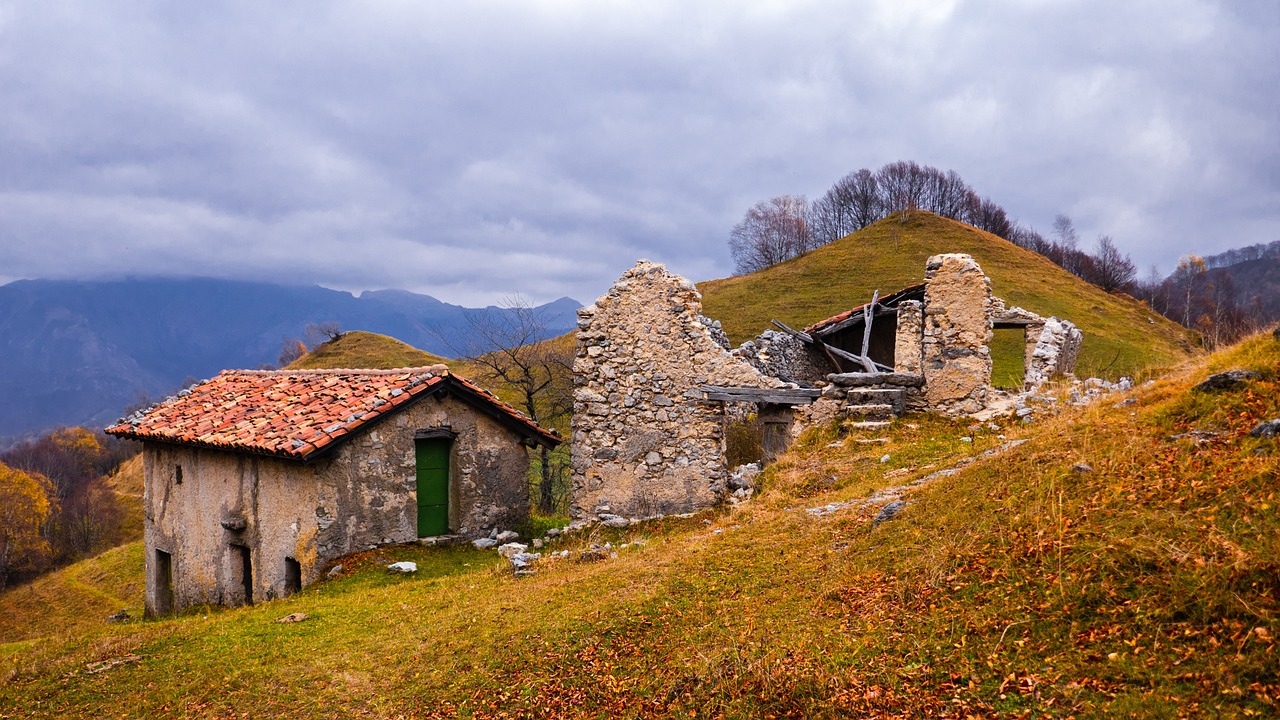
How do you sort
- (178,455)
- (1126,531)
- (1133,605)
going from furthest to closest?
(178,455) < (1126,531) < (1133,605)

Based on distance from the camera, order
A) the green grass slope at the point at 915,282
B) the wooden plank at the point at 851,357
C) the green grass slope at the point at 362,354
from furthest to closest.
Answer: the green grass slope at the point at 362,354 < the green grass slope at the point at 915,282 < the wooden plank at the point at 851,357

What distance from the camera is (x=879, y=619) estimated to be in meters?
5.75

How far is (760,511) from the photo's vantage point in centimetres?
1050

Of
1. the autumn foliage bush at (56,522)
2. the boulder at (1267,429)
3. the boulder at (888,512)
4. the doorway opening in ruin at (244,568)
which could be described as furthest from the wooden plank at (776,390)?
the autumn foliage bush at (56,522)

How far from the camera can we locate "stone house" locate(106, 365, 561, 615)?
43.3 ft

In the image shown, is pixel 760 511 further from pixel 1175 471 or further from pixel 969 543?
pixel 1175 471

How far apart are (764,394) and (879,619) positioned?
936 cm

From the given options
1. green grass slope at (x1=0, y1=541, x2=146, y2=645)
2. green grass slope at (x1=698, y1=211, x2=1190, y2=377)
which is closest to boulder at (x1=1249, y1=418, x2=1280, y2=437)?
green grass slope at (x1=0, y1=541, x2=146, y2=645)

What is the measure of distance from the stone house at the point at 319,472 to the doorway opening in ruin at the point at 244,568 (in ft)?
0.09

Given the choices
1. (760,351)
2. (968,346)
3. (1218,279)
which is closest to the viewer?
(968,346)

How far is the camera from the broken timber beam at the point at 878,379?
14.6 metres

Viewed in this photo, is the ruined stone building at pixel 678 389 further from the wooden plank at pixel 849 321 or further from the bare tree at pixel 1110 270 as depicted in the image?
the bare tree at pixel 1110 270

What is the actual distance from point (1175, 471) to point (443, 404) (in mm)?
12405

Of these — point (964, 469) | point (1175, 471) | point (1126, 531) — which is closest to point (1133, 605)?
point (1126, 531)
